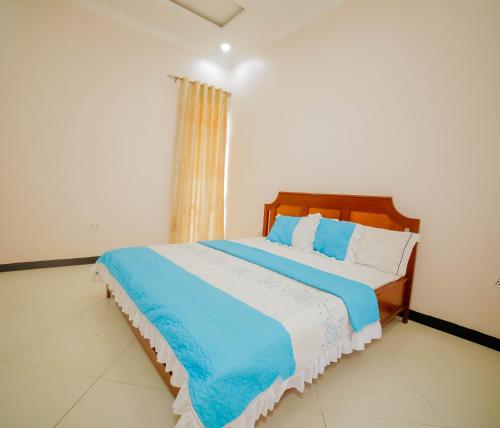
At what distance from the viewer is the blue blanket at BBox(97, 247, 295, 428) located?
0.85 m

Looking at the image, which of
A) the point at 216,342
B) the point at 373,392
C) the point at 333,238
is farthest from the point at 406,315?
the point at 216,342

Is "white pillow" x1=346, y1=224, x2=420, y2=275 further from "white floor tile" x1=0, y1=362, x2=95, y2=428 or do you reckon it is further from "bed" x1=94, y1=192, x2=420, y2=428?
"white floor tile" x1=0, y1=362, x2=95, y2=428

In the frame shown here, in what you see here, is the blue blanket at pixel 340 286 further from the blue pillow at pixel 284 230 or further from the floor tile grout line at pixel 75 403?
the floor tile grout line at pixel 75 403

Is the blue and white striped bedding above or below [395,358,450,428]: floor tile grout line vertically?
above

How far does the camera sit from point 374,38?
246 cm

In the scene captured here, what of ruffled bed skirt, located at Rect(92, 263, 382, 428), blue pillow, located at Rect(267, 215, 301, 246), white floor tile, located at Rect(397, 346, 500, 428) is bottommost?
white floor tile, located at Rect(397, 346, 500, 428)

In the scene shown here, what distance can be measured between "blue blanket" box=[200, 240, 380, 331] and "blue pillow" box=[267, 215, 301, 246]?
25.6 inches

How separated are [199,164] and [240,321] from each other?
3.17 metres

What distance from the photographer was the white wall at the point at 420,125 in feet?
6.10

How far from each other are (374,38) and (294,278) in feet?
8.13

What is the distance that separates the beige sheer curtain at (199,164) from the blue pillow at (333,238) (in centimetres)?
209

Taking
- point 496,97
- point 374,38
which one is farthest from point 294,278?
point 374,38

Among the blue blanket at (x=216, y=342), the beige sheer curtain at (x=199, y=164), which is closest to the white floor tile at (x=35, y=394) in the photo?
the blue blanket at (x=216, y=342)

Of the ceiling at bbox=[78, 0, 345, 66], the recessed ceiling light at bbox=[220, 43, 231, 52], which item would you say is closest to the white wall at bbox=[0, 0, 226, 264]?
the ceiling at bbox=[78, 0, 345, 66]
